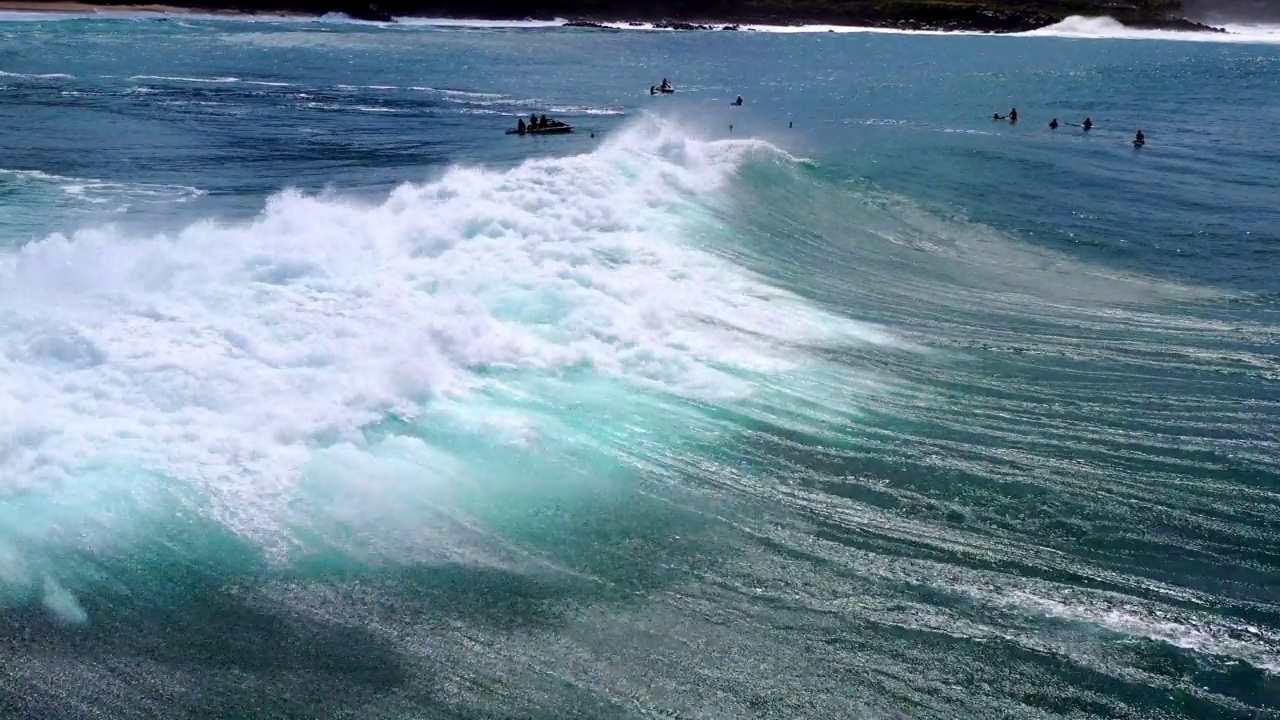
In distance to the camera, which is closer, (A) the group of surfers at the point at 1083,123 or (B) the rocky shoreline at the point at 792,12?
(A) the group of surfers at the point at 1083,123

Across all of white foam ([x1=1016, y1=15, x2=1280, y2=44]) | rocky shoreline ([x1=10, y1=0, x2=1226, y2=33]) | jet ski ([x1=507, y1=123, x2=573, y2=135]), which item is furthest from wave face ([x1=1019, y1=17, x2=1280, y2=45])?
jet ski ([x1=507, y1=123, x2=573, y2=135])

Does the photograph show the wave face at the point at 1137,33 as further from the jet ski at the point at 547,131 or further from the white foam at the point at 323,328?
the white foam at the point at 323,328

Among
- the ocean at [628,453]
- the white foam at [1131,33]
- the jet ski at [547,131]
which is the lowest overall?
the ocean at [628,453]

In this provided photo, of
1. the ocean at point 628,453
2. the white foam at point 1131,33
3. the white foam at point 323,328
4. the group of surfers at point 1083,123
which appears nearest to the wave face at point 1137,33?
the white foam at point 1131,33

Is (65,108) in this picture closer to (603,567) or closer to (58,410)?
(58,410)

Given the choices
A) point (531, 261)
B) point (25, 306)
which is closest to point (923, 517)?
point (531, 261)

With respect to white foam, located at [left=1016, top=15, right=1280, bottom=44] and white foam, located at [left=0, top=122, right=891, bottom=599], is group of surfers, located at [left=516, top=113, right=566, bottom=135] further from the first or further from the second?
white foam, located at [left=1016, top=15, right=1280, bottom=44]
